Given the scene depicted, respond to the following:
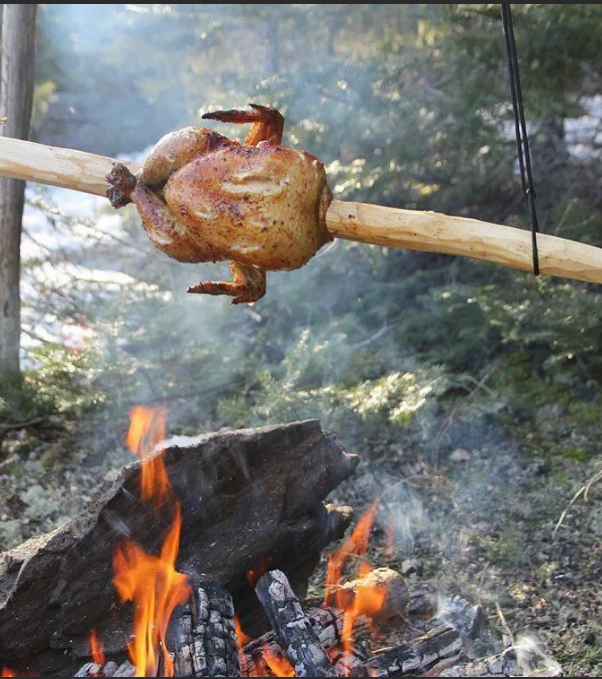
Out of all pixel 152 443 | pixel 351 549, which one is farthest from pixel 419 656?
pixel 152 443

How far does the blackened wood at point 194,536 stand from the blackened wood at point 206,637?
0.15m

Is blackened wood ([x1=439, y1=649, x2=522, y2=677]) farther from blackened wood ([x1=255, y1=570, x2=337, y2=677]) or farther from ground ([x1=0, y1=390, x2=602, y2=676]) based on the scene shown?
blackened wood ([x1=255, y1=570, x2=337, y2=677])

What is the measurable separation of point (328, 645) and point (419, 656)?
413 millimetres

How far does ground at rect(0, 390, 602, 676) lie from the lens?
334cm

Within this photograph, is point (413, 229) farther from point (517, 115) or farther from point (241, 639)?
point (241, 639)

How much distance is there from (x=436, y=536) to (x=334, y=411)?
3.73ft

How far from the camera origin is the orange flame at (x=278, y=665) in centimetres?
290

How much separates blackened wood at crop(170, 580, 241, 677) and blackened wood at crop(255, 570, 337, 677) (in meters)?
0.17

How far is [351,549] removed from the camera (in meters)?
3.93

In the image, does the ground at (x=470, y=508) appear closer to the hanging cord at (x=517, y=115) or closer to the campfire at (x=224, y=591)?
the campfire at (x=224, y=591)

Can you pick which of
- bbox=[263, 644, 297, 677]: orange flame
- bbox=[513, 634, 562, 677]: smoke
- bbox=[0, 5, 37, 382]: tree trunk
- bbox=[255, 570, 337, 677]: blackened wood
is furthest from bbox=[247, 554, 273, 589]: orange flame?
bbox=[0, 5, 37, 382]: tree trunk

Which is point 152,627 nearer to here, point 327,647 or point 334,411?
point 327,647

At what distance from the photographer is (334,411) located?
4758 mm

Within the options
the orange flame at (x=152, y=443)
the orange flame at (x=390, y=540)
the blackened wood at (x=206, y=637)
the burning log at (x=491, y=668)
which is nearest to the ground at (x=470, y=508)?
the orange flame at (x=390, y=540)
